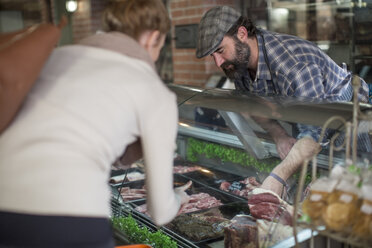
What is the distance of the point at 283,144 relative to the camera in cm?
219

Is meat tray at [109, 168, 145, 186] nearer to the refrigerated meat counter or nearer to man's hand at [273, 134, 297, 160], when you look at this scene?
the refrigerated meat counter

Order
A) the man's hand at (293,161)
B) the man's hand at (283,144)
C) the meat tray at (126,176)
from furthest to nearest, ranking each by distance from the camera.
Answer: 1. the meat tray at (126,176)
2. the man's hand at (283,144)
3. the man's hand at (293,161)

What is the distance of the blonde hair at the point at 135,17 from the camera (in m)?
1.64

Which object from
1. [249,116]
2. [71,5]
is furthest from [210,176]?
[71,5]

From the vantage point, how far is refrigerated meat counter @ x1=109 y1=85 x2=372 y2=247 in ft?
6.49

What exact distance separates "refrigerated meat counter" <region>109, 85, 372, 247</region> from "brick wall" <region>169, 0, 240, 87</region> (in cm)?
228

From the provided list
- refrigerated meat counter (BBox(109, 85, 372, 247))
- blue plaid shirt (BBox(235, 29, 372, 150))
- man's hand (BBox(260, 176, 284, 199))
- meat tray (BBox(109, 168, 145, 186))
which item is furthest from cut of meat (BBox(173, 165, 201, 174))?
man's hand (BBox(260, 176, 284, 199))

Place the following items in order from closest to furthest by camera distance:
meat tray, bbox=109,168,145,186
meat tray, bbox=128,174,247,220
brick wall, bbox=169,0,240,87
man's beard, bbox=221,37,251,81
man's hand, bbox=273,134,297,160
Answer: man's hand, bbox=273,134,297,160, meat tray, bbox=128,174,247,220, man's beard, bbox=221,37,251,81, meat tray, bbox=109,168,145,186, brick wall, bbox=169,0,240,87

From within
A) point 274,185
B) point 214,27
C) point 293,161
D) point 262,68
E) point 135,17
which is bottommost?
point 274,185

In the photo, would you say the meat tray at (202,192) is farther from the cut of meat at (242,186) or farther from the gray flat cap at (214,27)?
the gray flat cap at (214,27)

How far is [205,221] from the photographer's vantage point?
2.67 m

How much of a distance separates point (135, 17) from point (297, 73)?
1.27 meters

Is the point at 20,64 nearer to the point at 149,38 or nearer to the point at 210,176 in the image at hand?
the point at 149,38

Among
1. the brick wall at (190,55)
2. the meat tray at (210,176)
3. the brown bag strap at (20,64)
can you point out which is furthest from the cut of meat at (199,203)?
the brick wall at (190,55)
